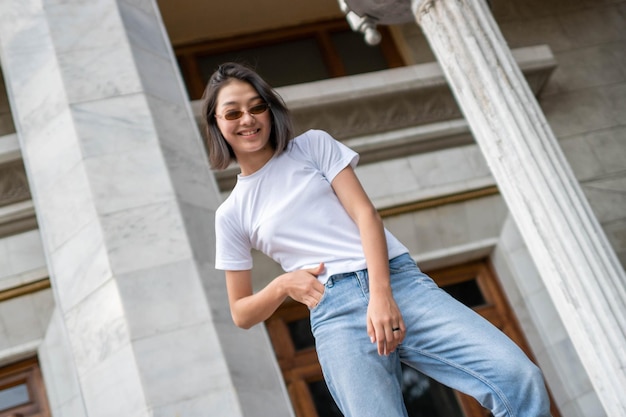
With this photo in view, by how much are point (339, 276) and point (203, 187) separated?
2.72 meters

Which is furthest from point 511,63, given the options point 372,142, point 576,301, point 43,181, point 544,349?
point 43,181

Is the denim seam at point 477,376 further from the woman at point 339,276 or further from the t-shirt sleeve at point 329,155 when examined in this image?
the t-shirt sleeve at point 329,155

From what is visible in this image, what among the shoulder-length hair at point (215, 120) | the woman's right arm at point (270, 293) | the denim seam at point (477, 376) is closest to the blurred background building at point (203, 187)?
the woman's right arm at point (270, 293)

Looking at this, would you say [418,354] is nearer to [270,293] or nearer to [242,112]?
[270,293]

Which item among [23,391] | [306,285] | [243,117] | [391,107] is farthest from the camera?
[391,107]

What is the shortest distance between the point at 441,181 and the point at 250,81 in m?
3.94

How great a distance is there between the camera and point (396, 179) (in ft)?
18.7

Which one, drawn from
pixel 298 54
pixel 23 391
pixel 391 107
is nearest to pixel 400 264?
pixel 23 391

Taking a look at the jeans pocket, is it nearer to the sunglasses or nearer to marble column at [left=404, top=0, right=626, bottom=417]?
the sunglasses

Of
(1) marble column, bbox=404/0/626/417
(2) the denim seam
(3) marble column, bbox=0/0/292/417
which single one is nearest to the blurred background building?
(3) marble column, bbox=0/0/292/417

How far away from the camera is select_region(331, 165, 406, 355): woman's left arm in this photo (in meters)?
1.63

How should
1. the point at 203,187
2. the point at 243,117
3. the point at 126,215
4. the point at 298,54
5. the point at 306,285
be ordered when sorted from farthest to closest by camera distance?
the point at 298,54 < the point at 203,187 < the point at 126,215 < the point at 243,117 < the point at 306,285

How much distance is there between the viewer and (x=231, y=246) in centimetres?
190

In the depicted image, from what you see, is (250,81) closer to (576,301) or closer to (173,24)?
(576,301)
